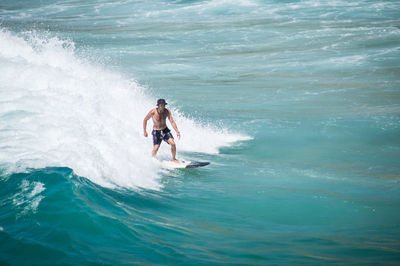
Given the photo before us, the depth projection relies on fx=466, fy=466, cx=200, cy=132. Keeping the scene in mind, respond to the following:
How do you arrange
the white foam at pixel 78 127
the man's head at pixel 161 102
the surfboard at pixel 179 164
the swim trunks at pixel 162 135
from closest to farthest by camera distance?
the white foam at pixel 78 127, the man's head at pixel 161 102, the surfboard at pixel 179 164, the swim trunks at pixel 162 135

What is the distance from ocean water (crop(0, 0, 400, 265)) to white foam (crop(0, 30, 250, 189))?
2.0 inches

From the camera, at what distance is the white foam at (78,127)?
8.23 metres

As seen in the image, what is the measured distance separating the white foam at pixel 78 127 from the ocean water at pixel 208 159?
0.05 metres

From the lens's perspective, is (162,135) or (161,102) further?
(162,135)

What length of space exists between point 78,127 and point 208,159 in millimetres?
3316

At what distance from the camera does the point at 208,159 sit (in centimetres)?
1142

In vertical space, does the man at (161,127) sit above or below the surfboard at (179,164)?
above

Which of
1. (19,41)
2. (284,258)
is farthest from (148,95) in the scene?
(284,258)

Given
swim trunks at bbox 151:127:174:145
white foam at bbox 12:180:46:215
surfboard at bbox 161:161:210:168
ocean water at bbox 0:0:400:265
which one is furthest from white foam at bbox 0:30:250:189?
white foam at bbox 12:180:46:215

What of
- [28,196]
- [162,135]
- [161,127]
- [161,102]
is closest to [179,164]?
[162,135]

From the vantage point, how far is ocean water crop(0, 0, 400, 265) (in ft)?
18.8

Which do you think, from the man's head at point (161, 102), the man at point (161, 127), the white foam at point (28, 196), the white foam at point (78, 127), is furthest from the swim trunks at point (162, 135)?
the white foam at point (28, 196)

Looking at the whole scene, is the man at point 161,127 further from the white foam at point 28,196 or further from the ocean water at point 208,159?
the white foam at point 28,196

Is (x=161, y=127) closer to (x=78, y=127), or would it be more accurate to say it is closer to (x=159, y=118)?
(x=159, y=118)
